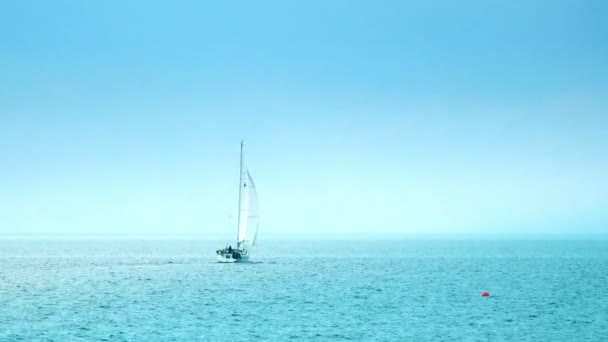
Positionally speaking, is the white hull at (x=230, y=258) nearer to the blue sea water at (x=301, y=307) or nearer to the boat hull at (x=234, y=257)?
the boat hull at (x=234, y=257)

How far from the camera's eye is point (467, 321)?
69062 millimetres

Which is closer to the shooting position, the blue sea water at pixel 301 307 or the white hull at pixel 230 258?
the blue sea water at pixel 301 307

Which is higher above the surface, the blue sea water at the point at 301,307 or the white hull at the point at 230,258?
the white hull at the point at 230,258

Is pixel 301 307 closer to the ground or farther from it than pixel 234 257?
closer to the ground

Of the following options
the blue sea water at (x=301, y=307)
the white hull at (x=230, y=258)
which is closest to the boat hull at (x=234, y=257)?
the white hull at (x=230, y=258)

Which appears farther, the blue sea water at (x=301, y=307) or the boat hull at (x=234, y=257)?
the boat hull at (x=234, y=257)

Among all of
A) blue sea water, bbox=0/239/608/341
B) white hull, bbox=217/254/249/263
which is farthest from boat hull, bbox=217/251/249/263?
blue sea water, bbox=0/239/608/341

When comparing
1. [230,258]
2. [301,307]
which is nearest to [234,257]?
[230,258]

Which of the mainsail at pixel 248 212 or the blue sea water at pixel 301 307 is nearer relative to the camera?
the blue sea water at pixel 301 307

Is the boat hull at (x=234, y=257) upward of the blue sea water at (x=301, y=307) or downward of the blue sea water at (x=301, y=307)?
upward

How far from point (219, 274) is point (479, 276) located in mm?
44627

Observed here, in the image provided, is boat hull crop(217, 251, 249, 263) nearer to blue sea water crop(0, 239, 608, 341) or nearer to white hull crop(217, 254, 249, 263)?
white hull crop(217, 254, 249, 263)

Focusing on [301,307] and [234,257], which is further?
[234,257]

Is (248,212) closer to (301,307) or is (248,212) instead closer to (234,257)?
(234,257)
